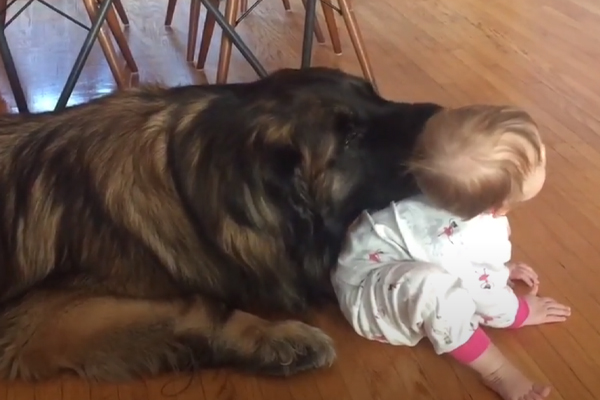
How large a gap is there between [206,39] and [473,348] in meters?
1.80

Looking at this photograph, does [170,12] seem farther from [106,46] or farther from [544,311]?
[544,311]

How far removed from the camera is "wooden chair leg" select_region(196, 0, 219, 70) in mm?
2744

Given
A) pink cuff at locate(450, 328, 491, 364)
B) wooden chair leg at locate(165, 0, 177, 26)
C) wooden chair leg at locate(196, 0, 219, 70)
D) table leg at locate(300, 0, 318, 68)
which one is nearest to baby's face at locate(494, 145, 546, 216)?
pink cuff at locate(450, 328, 491, 364)

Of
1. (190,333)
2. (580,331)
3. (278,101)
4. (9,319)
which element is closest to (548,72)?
(580,331)

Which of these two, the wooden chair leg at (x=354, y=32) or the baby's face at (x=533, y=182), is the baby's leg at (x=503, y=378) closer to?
the baby's face at (x=533, y=182)

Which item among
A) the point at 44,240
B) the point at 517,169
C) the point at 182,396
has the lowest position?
the point at 182,396

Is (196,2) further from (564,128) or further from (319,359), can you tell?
(319,359)

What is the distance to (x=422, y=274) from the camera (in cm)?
131

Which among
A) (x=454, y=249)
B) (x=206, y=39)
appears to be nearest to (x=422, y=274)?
(x=454, y=249)

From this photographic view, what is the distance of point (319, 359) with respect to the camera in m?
1.39

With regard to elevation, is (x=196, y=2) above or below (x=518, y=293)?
above

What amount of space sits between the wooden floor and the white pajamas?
0.25 feet

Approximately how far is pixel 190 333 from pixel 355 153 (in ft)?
1.43

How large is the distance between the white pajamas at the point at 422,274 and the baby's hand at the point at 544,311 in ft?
0.19
